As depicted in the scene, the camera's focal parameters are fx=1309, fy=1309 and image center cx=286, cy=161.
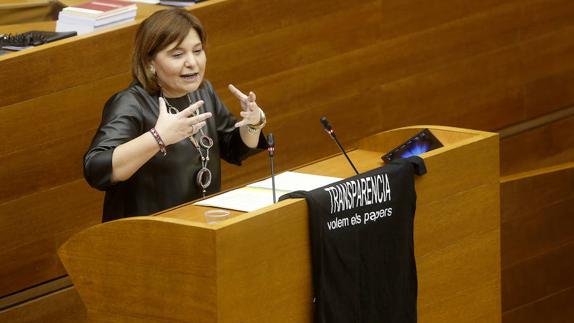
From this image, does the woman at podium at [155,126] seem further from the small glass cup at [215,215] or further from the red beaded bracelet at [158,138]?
the small glass cup at [215,215]

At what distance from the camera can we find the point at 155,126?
194 cm

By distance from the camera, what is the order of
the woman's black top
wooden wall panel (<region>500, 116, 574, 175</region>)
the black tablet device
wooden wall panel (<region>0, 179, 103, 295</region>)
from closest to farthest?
the woman's black top
the black tablet device
wooden wall panel (<region>0, 179, 103, 295</region>)
wooden wall panel (<region>500, 116, 574, 175</region>)

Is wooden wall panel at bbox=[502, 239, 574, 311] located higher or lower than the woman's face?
lower

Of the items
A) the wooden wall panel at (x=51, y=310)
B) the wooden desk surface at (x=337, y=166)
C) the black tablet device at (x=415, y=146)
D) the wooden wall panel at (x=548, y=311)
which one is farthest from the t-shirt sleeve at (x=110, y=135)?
the wooden wall panel at (x=548, y=311)

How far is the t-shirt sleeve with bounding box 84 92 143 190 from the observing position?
1.96 meters

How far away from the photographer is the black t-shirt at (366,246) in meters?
1.88

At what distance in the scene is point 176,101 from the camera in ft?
6.81

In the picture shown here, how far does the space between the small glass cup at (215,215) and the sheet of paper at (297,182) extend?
5.0 inches

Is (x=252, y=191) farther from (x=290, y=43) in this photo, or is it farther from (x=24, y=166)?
(x=290, y=43)

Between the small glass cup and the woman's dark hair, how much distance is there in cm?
25

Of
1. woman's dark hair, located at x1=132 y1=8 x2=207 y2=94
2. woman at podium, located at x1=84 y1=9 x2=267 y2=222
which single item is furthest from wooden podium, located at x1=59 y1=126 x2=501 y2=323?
woman's dark hair, located at x1=132 y1=8 x2=207 y2=94

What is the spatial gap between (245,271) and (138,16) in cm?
99

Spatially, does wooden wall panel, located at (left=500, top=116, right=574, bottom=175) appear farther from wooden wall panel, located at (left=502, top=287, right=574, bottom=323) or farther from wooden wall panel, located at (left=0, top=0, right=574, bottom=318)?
wooden wall panel, located at (left=502, top=287, right=574, bottom=323)

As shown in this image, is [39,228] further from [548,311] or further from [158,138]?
[548,311]
